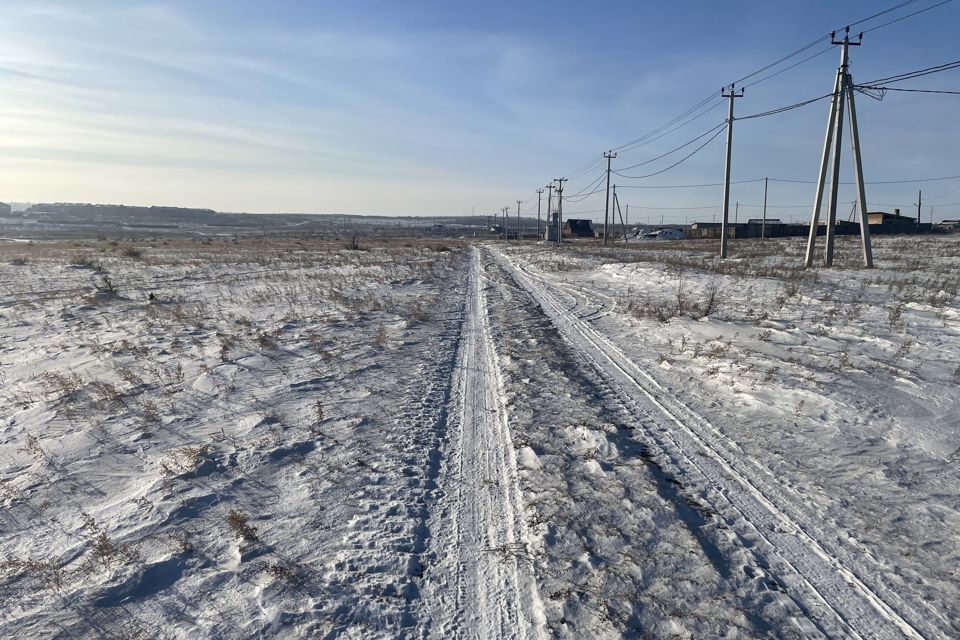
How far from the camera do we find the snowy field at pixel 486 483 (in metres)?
3.27

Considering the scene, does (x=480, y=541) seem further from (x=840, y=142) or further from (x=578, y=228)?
(x=578, y=228)

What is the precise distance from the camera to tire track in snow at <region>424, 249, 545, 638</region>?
317 centimetres

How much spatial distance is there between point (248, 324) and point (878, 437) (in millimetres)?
11876

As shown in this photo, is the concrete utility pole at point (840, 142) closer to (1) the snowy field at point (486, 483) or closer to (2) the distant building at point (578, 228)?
(1) the snowy field at point (486, 483)

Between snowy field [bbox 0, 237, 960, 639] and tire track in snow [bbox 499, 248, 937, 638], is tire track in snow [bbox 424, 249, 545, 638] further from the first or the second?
tire track in snow [bbox 499, 248, 937, 638]

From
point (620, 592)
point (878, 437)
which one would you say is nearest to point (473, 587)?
point (620, 592)

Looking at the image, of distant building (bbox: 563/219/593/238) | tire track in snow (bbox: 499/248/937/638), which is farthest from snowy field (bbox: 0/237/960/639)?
distant building (bbox: 563/219/593/238)

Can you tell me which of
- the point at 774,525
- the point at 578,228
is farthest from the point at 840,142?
the point at 578,228

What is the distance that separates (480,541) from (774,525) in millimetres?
2413

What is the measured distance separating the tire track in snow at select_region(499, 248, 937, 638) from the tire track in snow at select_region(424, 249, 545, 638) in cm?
174

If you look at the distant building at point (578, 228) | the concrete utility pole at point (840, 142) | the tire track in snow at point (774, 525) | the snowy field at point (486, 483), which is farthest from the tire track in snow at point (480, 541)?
the distant building at point (578, 228)

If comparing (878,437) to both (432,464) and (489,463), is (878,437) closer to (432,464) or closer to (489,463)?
(489,463)

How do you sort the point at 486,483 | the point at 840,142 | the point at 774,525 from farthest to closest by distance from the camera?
1. the point at 840,142
2. the point at 486,483
3. the point at 774,525

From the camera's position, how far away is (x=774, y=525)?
415 centimetres
